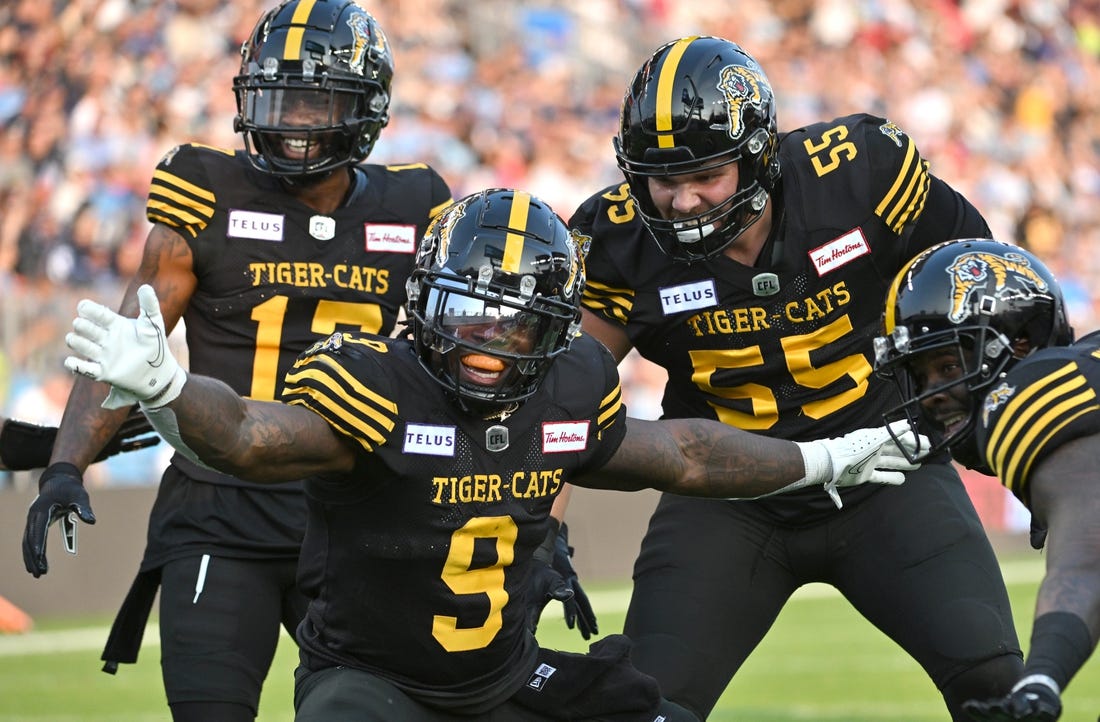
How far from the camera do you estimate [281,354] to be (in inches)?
194

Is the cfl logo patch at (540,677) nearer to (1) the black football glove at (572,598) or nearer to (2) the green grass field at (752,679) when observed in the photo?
(1) the black football glove at (572,598)

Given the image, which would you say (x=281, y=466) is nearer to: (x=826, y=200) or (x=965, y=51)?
(x=826, y=200)

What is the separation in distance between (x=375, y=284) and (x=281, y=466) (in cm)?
163

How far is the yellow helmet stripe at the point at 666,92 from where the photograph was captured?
441cm

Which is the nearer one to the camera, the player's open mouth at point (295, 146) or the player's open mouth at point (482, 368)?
the player's open mouth at point (482, 368)

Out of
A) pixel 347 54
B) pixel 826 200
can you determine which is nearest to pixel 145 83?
pixel 347 54

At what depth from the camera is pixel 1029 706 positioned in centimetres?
288

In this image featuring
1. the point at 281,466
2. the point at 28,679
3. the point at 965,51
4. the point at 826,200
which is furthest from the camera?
the point at 965,51

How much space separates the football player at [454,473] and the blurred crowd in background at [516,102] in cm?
639

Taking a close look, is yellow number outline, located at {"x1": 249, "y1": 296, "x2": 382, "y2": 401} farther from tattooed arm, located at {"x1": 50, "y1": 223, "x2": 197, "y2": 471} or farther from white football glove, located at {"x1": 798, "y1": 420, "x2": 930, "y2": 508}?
white football glove, located at {"x1": 798, "y1": 420, "x2": 930, "y2": 508}

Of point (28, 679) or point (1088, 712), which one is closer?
point (1088, 712)

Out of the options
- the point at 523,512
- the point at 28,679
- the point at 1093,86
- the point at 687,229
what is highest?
the point at 1093,86

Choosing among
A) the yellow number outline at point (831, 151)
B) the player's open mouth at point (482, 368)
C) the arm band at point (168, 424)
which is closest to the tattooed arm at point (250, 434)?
the arm band at point (168, 424)

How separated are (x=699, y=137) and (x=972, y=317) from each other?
3.54 ft
